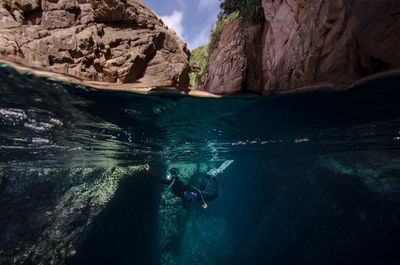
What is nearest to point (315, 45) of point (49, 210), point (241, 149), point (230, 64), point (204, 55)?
point (230, 64)

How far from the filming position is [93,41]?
3422 millimetres

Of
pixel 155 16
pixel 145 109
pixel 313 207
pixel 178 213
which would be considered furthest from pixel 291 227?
pixel 155 16

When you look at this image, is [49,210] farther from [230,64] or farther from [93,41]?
[230,64]

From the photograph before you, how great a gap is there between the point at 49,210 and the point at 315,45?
16917 millimetres

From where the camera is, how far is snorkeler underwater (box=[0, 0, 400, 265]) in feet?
10.2

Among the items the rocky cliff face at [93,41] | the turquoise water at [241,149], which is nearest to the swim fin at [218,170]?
the turquoise water at [241,149]

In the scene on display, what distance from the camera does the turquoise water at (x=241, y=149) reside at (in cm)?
496

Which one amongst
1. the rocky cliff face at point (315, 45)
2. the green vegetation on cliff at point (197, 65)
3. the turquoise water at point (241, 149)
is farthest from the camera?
the green vegetation on cliff at point (197, 65)

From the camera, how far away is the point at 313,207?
51.7ft

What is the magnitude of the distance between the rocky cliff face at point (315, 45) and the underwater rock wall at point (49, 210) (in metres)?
13.5

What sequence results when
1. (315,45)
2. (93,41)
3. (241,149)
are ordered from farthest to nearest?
1. (241,149)
2. (93,41)
3. (315,45)

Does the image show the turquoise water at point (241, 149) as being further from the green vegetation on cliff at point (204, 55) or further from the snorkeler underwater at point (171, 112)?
the green vegetation on cliff at point (204, 55)

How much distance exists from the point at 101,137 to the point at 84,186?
6.86 m

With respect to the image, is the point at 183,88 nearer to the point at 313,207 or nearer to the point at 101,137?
the point at 101,137
